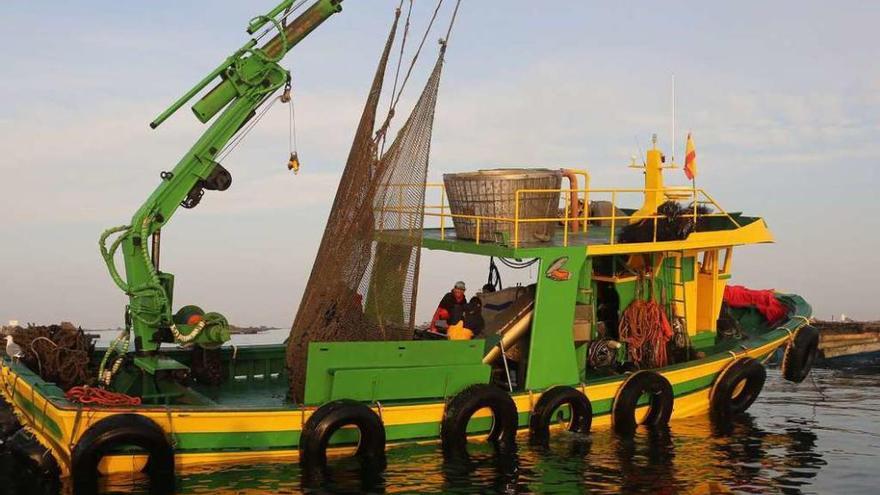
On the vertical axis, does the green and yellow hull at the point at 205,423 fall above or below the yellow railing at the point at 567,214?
below

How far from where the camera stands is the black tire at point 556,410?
46.7 feet

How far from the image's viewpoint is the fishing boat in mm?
12398

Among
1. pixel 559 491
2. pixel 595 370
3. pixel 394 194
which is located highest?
pixel 394 194

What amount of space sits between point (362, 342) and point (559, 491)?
10.2ft

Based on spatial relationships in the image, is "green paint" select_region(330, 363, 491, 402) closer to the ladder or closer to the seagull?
the ladder

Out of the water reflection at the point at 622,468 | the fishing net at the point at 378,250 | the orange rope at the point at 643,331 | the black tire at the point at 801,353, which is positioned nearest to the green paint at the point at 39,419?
the water reflection at the point at 622,468

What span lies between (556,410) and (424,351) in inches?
92.8

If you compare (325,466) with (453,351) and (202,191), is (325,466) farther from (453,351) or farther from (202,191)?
(202,191)

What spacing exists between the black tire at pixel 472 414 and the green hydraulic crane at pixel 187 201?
347cm

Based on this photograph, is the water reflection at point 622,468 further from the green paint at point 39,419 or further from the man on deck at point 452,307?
the man on deck at point 452,307

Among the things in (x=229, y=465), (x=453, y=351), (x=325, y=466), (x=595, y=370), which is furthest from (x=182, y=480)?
(x=595, y=370)

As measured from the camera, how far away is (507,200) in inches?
586

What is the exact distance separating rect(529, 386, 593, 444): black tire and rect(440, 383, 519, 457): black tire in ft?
1.25

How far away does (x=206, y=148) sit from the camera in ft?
46.4
